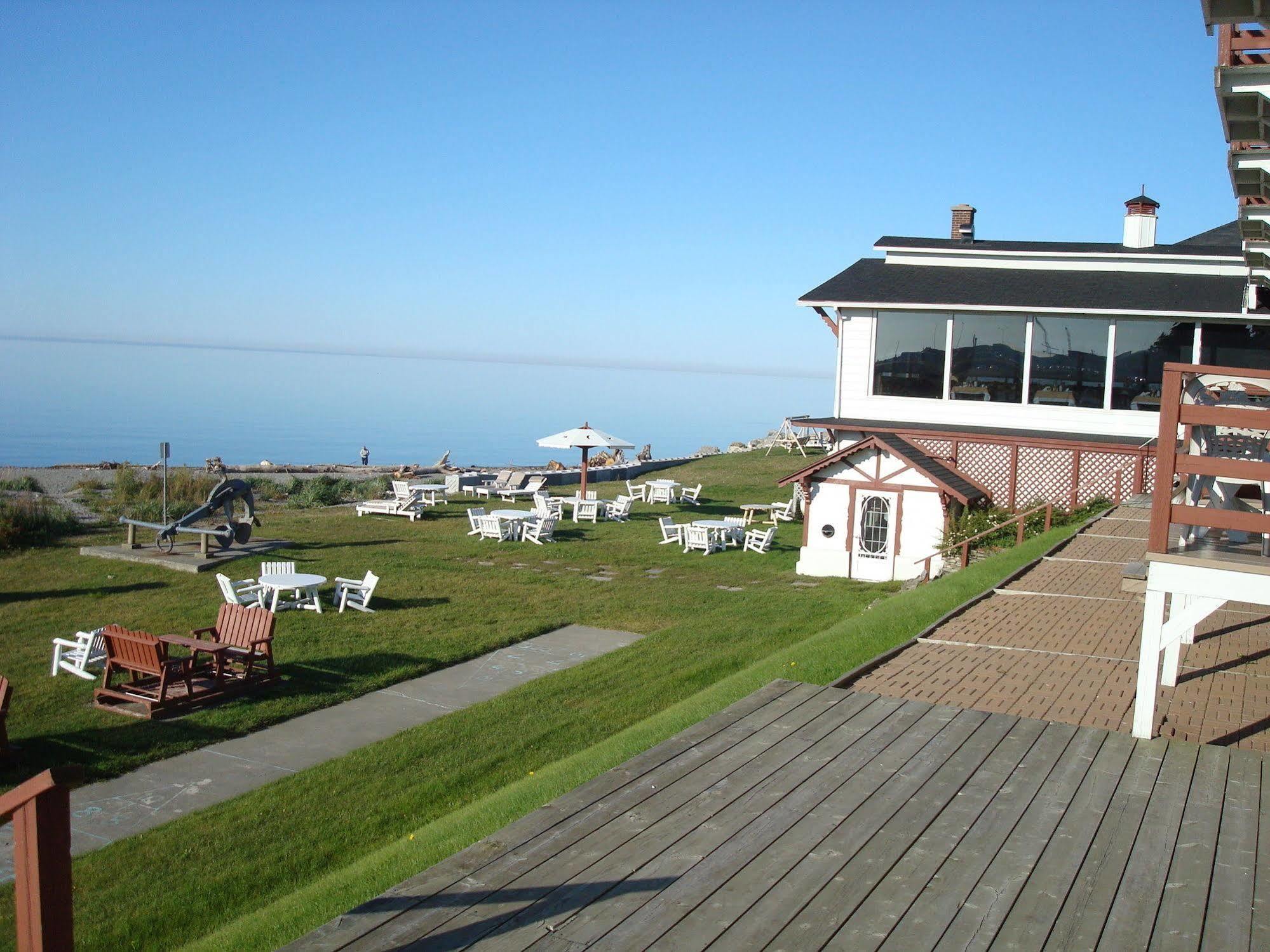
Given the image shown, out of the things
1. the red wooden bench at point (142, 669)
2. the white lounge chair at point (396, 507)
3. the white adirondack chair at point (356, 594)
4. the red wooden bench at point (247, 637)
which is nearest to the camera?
the red wooden bench at point (142, 669)

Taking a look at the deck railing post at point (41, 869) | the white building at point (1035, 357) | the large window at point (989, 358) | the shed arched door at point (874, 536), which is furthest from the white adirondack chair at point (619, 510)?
the deck railing post at point (41, 869)

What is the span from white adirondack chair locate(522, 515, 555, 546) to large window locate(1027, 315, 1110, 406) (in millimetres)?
10756

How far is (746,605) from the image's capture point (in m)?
16.2

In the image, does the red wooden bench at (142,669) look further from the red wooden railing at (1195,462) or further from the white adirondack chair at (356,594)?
the red wooden railing at (1195,462)

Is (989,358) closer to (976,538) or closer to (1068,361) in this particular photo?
(1068,361)

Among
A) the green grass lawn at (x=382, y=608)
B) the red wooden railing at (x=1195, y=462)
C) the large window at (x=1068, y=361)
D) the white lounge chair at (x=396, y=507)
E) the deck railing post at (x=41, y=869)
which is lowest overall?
the green grass lawn at (x=382, y=608)

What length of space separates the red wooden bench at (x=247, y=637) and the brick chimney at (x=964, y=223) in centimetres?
2298

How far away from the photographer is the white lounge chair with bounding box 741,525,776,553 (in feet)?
73.0

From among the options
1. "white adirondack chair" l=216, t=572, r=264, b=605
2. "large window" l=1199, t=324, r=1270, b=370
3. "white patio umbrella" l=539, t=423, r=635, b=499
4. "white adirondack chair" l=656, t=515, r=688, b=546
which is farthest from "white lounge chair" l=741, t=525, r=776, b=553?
"white adirondack chair" l=216, t=572, r=264, b=605

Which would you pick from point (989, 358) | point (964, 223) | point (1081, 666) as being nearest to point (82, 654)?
point (1081, 666)

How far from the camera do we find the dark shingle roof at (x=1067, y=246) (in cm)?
2441

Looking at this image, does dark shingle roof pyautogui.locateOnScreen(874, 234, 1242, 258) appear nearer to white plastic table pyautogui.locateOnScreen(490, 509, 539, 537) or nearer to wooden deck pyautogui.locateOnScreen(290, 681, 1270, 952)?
white plastic table pyautogui.locateOnScreen(490, 509, 539, 537)

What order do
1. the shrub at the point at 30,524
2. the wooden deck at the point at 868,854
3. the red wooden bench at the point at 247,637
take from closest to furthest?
1. the wooden deck at the point at 868,854
2. the red wooden bench at the point at 247,637
3. the shrub at the point at 30,524

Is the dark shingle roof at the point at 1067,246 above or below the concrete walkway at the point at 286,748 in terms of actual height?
above
